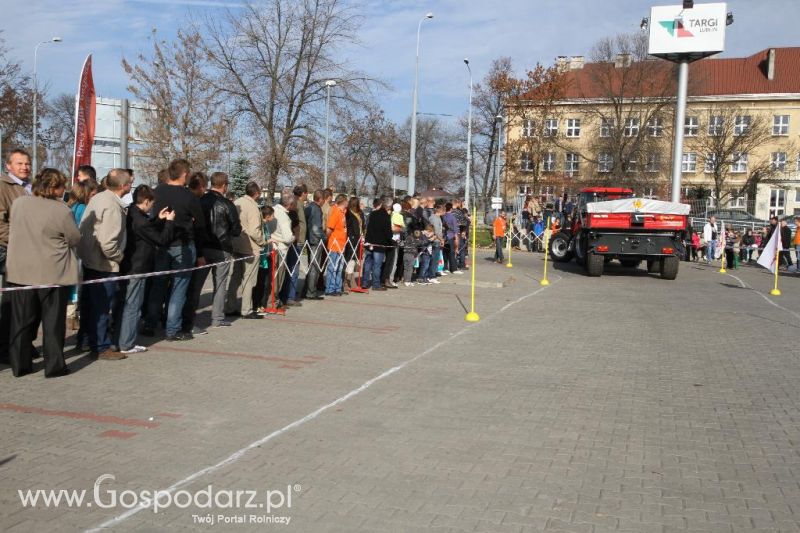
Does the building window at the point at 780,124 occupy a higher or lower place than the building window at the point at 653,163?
higher

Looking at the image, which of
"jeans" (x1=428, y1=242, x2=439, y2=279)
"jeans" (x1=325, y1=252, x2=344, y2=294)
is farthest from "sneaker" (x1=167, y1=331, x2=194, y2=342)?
"jeans" (x1=428, y1=242, x2=439, y2=279)

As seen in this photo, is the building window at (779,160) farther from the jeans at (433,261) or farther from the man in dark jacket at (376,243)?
the man in dark jacket at (376,243)

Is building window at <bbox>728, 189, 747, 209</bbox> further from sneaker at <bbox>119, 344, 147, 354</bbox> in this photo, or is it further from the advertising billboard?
sneaker at <bbox>119, 344, 147, 354</bbox>

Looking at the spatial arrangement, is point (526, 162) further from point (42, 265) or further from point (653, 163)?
point (42, 265)

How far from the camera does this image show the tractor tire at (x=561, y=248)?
27141 millimetres

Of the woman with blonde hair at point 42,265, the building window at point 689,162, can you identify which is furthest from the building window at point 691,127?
the woman with blonde hair at point 42,265

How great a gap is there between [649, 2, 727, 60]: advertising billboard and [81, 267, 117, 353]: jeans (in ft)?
106

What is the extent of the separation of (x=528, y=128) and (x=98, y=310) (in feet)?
162

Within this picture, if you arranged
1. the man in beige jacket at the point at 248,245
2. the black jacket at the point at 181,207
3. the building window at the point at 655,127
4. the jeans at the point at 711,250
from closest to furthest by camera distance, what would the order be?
the black jacket at the point at 181,207 → the man in beige jacket at the point at 248,245 → the jeans at the point at 711,250 → the building window at the point at 655,127

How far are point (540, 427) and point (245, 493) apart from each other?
106 inches

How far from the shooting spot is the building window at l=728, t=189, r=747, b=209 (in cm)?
5940

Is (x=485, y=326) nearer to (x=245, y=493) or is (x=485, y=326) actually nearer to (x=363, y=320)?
(x=363, y=320)

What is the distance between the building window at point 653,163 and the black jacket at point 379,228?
45578 millimetres

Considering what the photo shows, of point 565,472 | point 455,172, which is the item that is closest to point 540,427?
point 565,472
